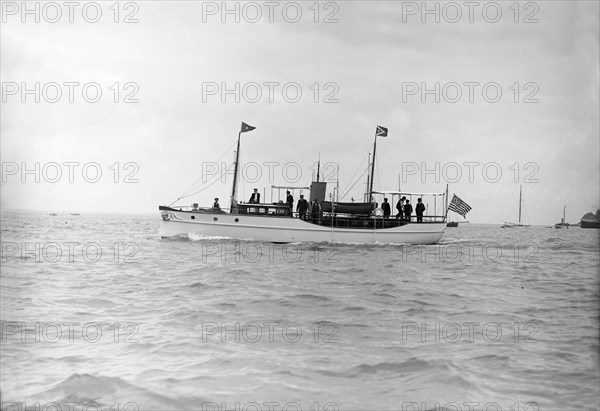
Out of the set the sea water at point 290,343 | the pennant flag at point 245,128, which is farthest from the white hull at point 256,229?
the sea water at point 290,343

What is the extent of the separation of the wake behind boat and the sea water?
68.2ft

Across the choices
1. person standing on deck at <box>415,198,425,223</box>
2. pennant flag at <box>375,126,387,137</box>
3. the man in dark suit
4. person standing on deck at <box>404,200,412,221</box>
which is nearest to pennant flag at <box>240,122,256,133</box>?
the man in dark suit

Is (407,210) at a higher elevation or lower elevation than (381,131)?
lower

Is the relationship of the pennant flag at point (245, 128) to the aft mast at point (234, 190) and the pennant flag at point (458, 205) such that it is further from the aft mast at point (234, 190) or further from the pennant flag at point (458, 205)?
the pennant flag at point (458, 205)

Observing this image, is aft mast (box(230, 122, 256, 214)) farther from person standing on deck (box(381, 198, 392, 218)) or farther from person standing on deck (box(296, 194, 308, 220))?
person standing on deck (box(381, 198, 392, 218))

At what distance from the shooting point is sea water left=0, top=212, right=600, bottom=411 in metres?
7.36

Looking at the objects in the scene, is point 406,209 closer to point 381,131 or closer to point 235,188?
point 381,131

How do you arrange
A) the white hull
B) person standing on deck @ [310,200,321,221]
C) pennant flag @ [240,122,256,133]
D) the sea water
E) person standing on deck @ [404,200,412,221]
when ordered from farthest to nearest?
pennant flag @ [240,122,256,133], person standing on deck @ [404,200,412,221], person standing on deck @ [310,200,321,221], the white hull, the sea water

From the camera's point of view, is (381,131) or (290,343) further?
(381,131)

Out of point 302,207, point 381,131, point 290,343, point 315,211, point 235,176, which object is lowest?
point 290,343

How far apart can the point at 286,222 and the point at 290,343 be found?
30.9 meters

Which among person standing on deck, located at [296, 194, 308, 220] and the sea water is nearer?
the sea water

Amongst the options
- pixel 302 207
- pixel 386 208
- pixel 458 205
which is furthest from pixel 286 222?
pixel 458 205

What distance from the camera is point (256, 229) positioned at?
41.0 metres
